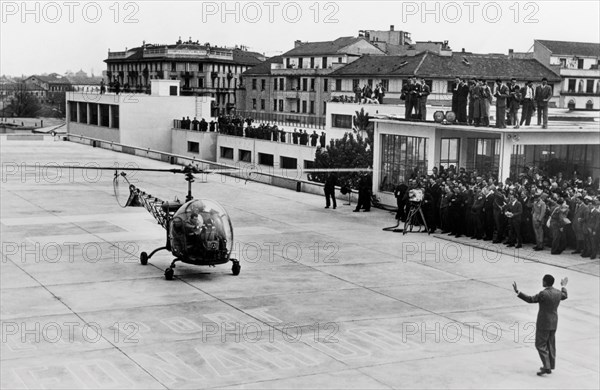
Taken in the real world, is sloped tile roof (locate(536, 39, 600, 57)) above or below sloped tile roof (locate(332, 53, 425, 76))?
above

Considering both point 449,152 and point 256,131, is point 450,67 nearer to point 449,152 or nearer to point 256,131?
point 256,131

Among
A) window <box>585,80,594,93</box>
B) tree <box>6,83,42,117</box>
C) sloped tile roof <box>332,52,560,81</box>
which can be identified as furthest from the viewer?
tree <box>6,83,42,117</box>

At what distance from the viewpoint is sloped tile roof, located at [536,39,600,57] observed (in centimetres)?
9844

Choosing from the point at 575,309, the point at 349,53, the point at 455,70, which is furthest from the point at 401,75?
the point at 575,309

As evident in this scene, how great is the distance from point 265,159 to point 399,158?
105 ft

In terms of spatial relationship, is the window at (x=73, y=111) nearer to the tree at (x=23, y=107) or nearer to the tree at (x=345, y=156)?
the tree at (x=345, y=156)

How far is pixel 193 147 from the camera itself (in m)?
72.2

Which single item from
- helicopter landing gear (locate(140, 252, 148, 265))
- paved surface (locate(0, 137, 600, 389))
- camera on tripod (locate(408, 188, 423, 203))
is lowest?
paved surface (locate(0, 137, 600, 389))

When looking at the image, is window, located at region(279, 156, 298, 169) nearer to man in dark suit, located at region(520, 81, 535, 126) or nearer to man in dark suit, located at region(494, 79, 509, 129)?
man in dark suit, located at region(520, 81, 535, 126)

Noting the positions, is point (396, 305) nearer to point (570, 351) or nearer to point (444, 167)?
point (570, 351)

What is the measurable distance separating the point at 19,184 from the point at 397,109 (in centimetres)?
2299

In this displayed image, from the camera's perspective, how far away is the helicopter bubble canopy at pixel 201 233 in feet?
64.4

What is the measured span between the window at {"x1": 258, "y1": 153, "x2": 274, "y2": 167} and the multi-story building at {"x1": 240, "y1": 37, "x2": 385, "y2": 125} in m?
33.2

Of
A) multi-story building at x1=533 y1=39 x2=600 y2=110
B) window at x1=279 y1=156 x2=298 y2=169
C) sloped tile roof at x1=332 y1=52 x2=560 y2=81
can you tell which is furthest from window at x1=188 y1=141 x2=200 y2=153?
multi-story building at x1=533 y1=39 x2=600 y2=110
